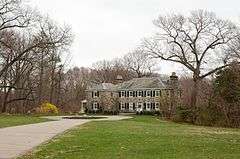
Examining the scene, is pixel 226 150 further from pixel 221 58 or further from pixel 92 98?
pixel 92 98

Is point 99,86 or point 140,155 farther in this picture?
point 99,86

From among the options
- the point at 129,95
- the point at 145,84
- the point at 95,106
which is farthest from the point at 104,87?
the point at 145,84

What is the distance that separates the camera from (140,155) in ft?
45.3

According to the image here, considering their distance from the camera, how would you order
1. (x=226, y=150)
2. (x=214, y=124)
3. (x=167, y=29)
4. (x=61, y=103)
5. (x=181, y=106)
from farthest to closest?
1. (x=61, y=103)
2. (x=167, y=29)
3. (x=181, y=106)
4. (x=214, y=124)
5. (x=226, y=150)

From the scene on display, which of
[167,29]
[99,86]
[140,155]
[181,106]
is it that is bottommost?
[140,155]

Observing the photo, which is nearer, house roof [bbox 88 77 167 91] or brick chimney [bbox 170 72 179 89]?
brick chimney [bbox 170 72 179 89]

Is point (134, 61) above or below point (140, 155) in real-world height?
above

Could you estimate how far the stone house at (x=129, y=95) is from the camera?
8369 cm

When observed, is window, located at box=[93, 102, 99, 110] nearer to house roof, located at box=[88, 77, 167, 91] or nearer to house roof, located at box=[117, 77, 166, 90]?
house roof, located at box=[88, 77, 167, 91]

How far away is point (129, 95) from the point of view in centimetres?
8744

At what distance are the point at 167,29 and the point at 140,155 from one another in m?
51.0

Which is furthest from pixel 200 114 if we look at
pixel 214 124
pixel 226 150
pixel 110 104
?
pixel 110 104

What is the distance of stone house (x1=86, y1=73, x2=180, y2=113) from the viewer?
8369 centimetres

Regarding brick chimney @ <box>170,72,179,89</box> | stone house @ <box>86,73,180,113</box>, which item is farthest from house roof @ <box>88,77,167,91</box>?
brick chimney @ <box>170,72,179,89</box>
